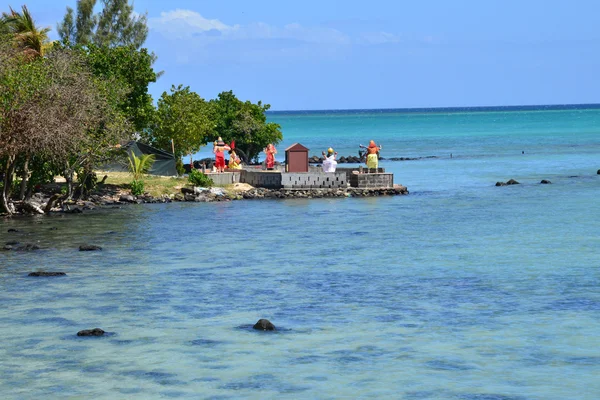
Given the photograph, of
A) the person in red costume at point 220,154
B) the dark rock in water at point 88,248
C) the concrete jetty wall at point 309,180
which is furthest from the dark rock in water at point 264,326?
the person in red costume at point 220,154

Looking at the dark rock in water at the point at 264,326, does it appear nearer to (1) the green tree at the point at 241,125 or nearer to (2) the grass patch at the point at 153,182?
(2) the grass patch at the point at 153,182

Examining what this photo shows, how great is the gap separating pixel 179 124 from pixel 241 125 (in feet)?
43.4

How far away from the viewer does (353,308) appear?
2486cm

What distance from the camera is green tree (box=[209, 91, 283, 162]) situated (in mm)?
74500

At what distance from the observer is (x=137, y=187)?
52781mm

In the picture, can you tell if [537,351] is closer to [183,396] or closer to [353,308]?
[353,308]

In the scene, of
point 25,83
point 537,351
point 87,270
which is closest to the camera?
point 537,351

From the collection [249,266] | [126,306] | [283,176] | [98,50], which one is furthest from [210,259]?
[98,50]

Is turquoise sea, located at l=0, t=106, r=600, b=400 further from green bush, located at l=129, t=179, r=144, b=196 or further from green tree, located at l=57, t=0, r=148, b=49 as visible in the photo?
green tree, located at l=57, t=0, r=148, b=49

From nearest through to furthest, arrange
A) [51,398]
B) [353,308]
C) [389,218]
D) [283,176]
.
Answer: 1. [51,398]
2. [353,308]
3. [389,218]
4. [283,176]

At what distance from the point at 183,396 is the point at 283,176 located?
38391 mm

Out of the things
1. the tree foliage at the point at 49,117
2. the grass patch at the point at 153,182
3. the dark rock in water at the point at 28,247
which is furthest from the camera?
the grass patch at the point at 153,182

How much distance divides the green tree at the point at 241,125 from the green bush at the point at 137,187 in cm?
2060

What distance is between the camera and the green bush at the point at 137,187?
52719 millimetres
